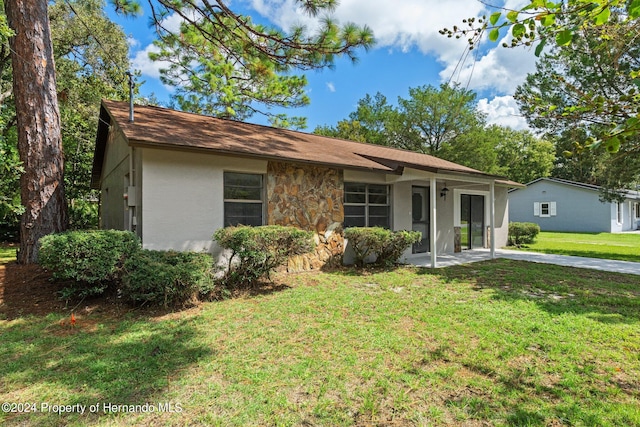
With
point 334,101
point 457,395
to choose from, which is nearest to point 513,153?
point 334,101

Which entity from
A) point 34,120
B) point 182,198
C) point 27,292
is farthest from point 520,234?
point 34,120

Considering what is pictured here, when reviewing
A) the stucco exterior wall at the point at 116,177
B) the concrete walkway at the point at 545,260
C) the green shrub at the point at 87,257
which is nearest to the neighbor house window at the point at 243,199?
the green shrub at the point at 87,257

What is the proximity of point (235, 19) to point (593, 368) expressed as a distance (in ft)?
30.7

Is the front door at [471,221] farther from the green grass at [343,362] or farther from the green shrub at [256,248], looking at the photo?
the green shrub at [256,248]

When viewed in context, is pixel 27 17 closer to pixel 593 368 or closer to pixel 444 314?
pixel 444 314

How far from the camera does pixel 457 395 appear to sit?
9.62 feet

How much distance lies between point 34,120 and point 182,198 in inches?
144

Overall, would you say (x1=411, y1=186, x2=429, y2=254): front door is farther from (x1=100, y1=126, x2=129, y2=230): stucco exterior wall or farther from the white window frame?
(x1=100, y1=126, x2=129, y2=230): stucco exterior wall

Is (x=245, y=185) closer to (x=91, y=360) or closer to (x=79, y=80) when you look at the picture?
(x=91, y=360)

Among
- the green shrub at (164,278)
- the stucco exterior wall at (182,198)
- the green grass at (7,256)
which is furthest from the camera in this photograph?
the green grass at (7,256)

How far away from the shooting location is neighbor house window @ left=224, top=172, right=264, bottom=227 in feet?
23.5

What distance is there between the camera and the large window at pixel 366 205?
916 centimetres

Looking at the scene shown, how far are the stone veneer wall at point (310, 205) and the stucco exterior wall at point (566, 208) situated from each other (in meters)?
23.3

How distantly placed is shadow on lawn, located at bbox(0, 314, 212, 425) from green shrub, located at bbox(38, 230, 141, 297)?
66 centimetres
